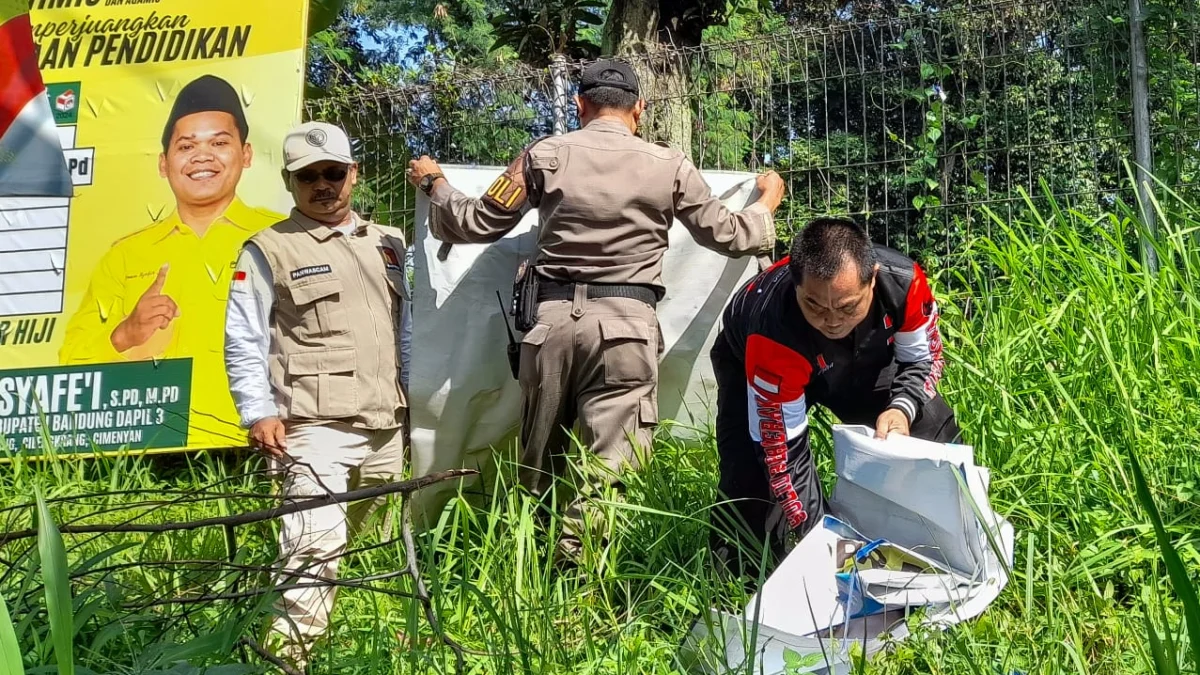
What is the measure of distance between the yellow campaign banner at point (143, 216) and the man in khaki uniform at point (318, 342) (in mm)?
1720

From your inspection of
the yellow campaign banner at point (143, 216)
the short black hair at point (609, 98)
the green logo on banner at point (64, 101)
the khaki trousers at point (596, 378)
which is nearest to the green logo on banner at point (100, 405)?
the yellow campaign banner at point (143, 216)

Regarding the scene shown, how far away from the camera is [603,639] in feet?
9.73

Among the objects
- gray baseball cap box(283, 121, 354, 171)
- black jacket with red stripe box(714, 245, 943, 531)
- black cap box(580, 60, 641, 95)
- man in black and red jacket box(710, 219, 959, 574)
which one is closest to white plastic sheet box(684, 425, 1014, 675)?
man in black and red jacket box(710, 219, 959, 574)

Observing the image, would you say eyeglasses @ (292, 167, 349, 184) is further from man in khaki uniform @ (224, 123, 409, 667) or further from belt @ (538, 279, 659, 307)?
belt @ (538, 279, 659, 307)

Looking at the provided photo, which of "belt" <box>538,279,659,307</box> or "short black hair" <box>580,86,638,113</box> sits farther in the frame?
"short black hair" <box>580,86,638,113</box>

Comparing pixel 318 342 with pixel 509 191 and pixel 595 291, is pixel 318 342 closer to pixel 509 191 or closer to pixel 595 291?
pixel 509 191

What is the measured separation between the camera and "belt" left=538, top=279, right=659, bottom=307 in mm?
3809

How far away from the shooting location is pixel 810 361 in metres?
3.13

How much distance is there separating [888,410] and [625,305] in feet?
3.44

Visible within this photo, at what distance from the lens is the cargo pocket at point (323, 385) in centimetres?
366

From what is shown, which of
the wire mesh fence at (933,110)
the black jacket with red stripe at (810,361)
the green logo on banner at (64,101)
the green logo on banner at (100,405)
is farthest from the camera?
the green logo on banner at (64,101)

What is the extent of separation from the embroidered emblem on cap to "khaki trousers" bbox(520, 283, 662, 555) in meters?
0.90

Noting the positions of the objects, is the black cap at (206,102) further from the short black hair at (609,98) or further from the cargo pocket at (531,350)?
the cargo pocket at (531,350)

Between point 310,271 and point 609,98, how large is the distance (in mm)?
1190
